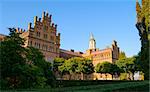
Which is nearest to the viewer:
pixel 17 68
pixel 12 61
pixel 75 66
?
pixel 17 68

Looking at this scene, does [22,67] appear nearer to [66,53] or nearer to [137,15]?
[137,15]

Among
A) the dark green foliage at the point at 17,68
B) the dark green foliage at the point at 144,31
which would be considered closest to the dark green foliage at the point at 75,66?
the dark green foliage at the point at 144,31

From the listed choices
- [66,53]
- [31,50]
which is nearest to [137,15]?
[31,50]

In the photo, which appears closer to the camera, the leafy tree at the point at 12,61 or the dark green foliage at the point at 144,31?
the leafy tree at the point at 12,61

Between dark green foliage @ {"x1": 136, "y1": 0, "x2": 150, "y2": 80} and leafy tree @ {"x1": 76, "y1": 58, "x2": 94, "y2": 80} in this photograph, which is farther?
leafy tree @ {"x1": 76, "y1": 58, "x2": 94, "y2": 80}

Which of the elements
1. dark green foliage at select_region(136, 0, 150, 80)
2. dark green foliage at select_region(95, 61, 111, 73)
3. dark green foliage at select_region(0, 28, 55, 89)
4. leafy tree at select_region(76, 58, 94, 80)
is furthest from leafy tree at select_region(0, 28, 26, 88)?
dark green foliage at select_region(95, 61, 111, 73)

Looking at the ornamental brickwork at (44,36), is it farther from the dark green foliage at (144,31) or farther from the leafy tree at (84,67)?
the dark green foliage at (144,31)

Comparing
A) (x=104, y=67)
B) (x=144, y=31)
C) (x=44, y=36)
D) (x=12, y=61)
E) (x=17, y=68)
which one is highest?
(x=44, y=36)

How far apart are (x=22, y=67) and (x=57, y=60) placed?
47286 mm

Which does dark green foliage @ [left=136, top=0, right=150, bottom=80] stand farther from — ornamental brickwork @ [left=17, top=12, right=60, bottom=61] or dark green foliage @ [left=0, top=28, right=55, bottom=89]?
ornamental brickwork @ [left=17, top=12, right=60, bottom=61]

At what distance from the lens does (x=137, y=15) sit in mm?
31172

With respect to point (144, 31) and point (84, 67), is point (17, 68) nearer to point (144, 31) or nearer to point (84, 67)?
point (144, 31)

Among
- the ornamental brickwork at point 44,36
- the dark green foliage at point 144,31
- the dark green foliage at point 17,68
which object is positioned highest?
the ornamental brickwork at point 44,36

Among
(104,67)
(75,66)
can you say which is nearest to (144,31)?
(75,66)
